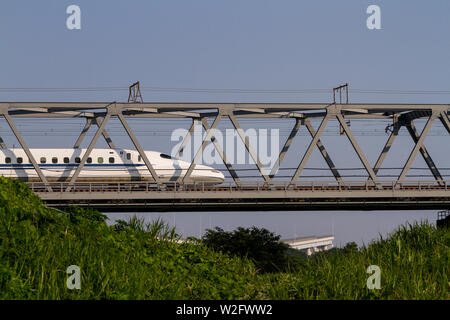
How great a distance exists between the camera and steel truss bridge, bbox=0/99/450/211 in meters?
59.8

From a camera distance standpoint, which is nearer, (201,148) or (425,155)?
(201,148)

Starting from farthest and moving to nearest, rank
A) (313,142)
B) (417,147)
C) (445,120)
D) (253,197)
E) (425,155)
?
(425,155)
(445,120)
(417,147)
(313,142)
(253,197)

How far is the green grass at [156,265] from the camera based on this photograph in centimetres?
1881

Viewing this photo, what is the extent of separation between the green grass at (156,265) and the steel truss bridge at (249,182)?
104 feet

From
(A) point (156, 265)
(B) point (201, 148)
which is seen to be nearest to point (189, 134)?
(B) point (201, 148)

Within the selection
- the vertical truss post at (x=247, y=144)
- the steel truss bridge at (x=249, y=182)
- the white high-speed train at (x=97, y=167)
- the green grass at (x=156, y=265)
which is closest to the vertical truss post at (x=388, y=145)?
the steel truss bridge at (x=249, y=182)

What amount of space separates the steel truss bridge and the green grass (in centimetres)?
3168

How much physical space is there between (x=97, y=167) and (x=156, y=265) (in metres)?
50.2

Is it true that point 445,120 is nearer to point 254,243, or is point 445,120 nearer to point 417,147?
point 417,147

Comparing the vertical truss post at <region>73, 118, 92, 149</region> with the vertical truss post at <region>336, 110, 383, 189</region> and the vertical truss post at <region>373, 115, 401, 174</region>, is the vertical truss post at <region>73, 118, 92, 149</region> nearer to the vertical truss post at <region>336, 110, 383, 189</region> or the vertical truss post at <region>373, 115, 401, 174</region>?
the vertical truss post at <region>336, 110, 383, 189</region>

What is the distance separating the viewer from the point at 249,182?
197 ft

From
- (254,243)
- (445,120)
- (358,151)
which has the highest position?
(445,120)

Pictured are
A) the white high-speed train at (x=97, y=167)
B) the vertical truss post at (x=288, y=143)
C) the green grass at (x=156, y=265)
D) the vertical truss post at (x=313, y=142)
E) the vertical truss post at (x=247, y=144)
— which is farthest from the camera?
the white high-speed train at (x=97, y=167)

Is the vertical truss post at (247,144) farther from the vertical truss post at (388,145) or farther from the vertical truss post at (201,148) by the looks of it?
the vertical truss post at (388,145)
